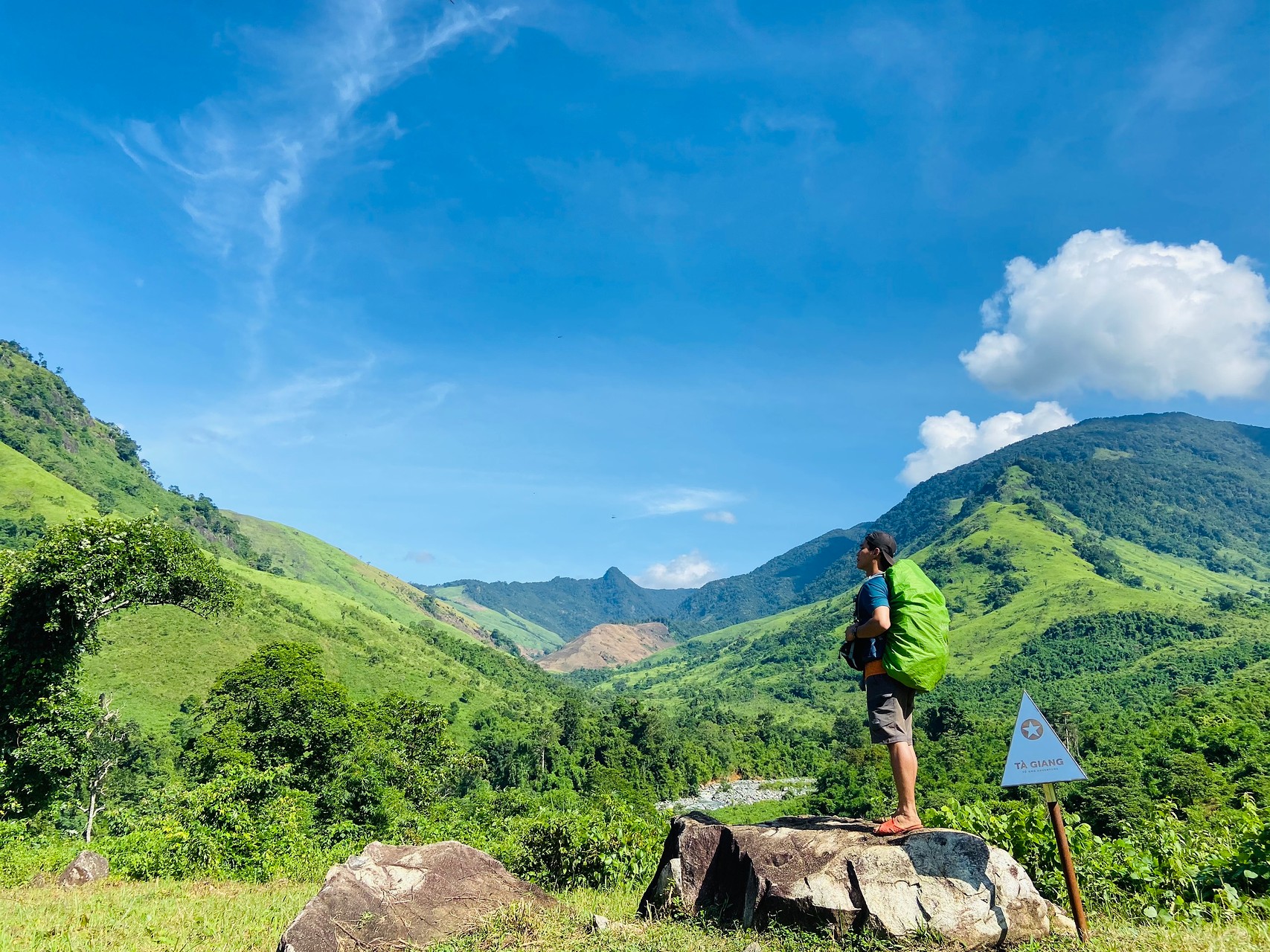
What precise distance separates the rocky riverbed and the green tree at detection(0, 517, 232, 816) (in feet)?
247

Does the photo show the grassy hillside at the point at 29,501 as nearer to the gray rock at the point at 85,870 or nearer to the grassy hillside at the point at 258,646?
the grassy hillside at the point at 258,646

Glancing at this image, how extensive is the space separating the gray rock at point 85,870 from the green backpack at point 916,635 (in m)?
14.9

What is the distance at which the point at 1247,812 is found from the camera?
26.6 ft

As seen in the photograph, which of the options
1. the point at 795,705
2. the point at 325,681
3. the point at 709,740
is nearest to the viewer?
the point at 325,681

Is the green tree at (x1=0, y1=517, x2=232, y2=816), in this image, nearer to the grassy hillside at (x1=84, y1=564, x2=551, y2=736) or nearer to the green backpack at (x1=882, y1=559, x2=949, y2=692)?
the grassy hillside at (x1=84, y1=564, x2=551, y2=736)

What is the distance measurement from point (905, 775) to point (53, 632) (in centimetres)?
2247

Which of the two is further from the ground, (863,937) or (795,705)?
(863,937)

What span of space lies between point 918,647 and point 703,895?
167 inches

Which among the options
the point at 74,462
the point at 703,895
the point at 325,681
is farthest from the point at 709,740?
the point at 74,462

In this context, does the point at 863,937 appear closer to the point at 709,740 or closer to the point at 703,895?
the point at 703,895

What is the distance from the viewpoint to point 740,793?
96.9 m

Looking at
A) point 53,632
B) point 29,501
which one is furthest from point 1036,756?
point 29,501

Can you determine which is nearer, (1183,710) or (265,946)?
(265,946)

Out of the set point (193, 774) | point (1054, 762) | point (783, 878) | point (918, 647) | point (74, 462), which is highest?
point (74, 462)
